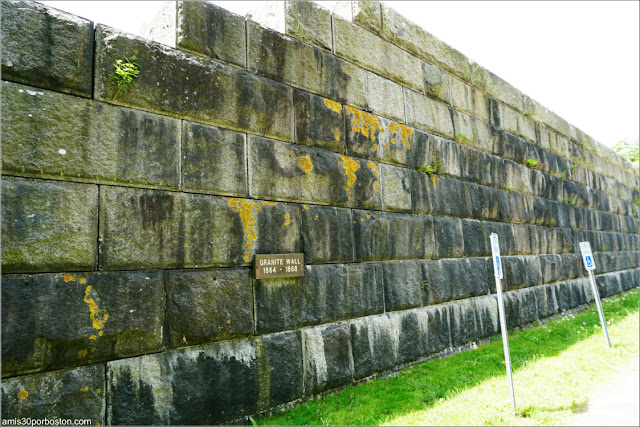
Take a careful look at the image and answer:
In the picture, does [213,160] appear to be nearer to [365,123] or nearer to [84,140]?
[84,140]

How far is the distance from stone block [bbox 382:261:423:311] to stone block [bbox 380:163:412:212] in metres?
0.66

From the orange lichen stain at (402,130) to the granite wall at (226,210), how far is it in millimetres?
27

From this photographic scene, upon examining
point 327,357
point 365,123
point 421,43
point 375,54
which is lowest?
point 327,357

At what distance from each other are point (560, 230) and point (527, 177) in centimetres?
173

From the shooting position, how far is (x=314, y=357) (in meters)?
3.69

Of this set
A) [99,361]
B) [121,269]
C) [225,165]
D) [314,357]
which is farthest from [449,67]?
[99,361]

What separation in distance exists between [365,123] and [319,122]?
27.8 inches

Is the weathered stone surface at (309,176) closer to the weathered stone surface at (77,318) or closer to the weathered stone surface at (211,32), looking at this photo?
the weathered stone surface at (211,32)

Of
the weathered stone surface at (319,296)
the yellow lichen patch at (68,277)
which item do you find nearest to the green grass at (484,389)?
the weathered stone surface at (319,296)

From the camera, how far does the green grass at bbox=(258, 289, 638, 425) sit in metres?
3.39

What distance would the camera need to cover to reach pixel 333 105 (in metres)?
4.30

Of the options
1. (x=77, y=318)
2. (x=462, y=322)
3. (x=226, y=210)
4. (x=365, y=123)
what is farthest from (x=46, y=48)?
(x=462, y=322)

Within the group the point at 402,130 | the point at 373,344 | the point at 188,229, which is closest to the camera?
the point at 188,229

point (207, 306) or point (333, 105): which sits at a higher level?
point (333, 105)
